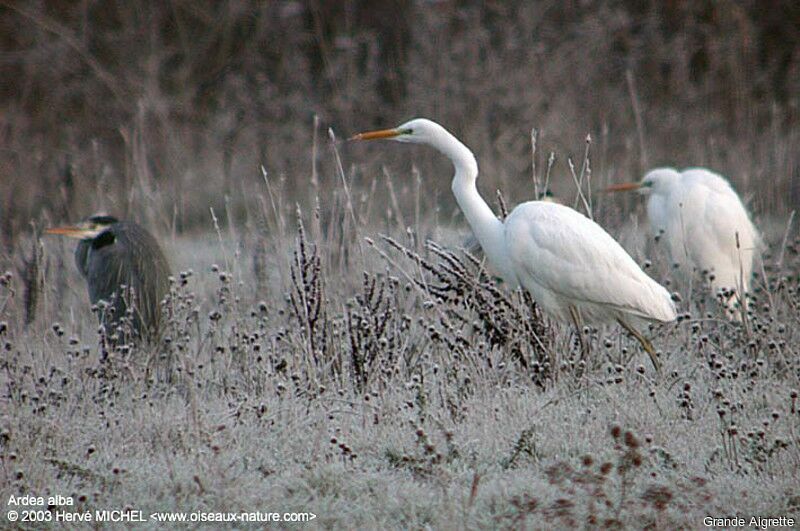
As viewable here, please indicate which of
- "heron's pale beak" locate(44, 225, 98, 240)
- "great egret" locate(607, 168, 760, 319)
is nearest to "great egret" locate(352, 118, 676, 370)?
"great egret" locate(607, 168, 760, 319)

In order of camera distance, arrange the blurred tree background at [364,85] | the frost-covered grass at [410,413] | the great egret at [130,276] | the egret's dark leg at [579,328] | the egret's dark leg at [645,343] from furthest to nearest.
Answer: the blurred tree background at [364,85], the great egret at [130,276], the egret's dark leg at [579,328], the egret's dark leg at [645,343], the frost-covered grass at [410,413]

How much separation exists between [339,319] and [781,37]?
8037mm

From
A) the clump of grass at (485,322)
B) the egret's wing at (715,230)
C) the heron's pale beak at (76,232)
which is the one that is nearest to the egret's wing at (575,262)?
the clump of grass at (485,322)

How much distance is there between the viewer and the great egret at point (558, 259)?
4.25m

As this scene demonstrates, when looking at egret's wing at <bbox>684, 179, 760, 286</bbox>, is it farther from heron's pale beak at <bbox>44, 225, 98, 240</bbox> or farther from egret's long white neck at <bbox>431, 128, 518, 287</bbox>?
heron's pale beak at <bbox>44, 225, 98, 240</bbox>

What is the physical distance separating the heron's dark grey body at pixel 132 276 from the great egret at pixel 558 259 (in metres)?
1.19

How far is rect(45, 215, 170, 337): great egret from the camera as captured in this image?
15.6 feet

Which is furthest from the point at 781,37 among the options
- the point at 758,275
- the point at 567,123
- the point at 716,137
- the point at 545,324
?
the point at 545,324

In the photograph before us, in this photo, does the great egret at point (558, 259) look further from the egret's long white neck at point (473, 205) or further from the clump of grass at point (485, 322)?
the clump of grass at point (485, 322)

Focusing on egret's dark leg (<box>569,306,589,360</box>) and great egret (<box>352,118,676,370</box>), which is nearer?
great egret (<box>352,118,676,370</box>)

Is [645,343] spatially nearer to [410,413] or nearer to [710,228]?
[410,413]

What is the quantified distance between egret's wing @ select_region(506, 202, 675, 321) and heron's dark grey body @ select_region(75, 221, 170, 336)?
60.8 inches

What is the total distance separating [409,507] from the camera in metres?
3.19

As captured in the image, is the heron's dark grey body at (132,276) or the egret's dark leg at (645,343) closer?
the egret's dark leg at (645,343)
